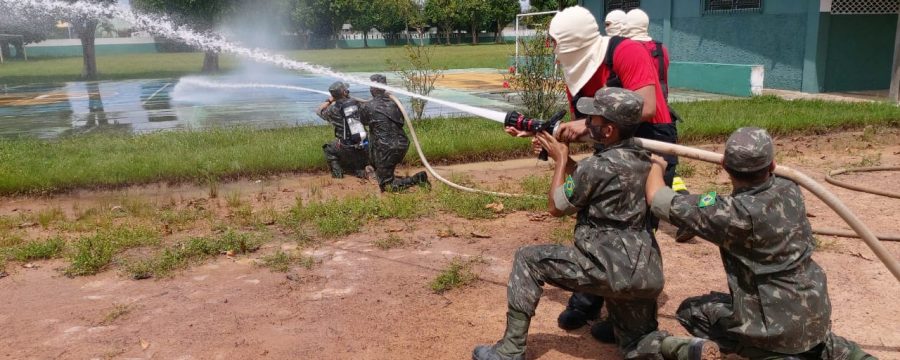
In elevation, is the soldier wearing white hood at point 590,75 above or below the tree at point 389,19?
below

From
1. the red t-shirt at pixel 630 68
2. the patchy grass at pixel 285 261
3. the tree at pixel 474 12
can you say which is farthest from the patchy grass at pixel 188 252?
the tree at pixel 474 12

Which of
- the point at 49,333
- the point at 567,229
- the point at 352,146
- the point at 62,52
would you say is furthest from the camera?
the point at 62,52

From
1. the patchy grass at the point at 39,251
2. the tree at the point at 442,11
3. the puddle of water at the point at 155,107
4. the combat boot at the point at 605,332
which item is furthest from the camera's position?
the tree at the point at 442,11

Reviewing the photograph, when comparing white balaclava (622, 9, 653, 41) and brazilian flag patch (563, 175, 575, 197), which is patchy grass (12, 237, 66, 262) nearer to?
brazilian flag patch (563, 175, 575, 197)

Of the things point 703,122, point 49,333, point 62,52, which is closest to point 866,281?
point 49,333

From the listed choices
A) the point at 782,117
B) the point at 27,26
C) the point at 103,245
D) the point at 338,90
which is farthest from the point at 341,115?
the point at 27,26

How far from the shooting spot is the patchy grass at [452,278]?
15.8 feet

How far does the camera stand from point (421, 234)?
6176 millimetres

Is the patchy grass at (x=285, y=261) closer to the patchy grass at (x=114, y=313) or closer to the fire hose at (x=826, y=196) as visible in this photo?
the patchy grass at (x=114, y=313)

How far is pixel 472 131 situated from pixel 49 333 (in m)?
7.43

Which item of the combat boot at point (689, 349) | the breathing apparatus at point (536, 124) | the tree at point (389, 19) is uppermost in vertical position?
the tree at point (389, 19)

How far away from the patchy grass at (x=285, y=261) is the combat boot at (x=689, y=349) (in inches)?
113

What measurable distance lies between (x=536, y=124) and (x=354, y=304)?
5.80ft

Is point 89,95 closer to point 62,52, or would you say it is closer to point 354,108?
point 354,108
